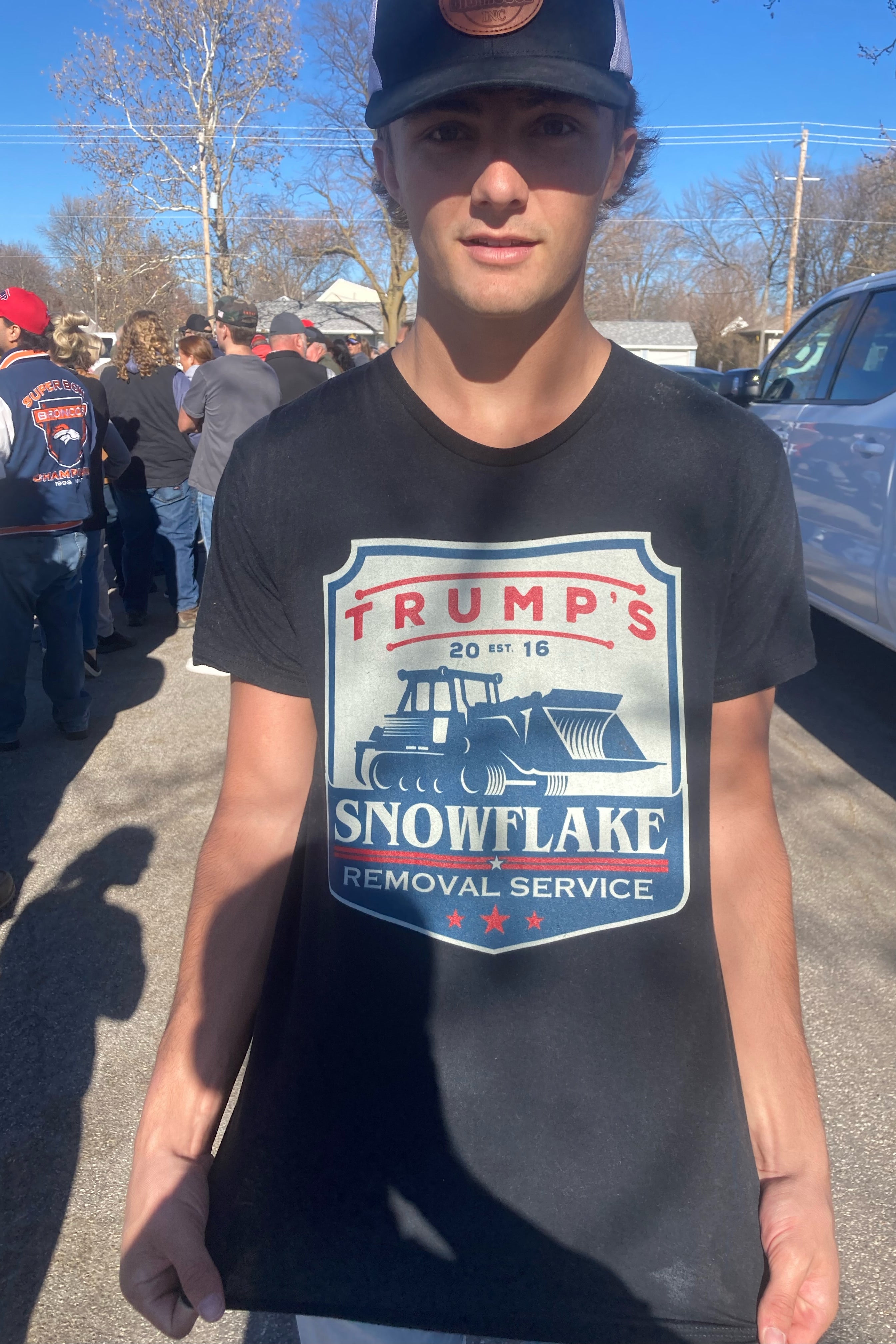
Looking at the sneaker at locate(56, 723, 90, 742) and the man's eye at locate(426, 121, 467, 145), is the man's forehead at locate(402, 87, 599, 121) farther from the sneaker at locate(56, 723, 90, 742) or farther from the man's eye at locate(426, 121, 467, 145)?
the sneaker at locate(56, 723, 90, 742)

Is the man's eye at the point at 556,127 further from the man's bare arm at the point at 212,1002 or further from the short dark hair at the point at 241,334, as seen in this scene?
the short dark hair at the point at 241,334

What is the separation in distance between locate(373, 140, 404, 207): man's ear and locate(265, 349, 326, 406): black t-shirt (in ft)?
19.8

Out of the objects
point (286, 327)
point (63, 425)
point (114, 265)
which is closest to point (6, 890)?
point (63, 425)

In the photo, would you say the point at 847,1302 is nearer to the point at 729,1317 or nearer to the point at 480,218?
the point at 729,1317

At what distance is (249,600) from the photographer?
116 centimetres

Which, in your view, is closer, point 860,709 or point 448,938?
point 448,938

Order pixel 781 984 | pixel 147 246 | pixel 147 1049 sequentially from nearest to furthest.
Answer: pixel 781 984
pixel 147 1049
pixel 147 246

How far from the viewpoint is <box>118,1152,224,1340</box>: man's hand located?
102 cm

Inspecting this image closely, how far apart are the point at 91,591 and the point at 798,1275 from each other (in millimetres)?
5736

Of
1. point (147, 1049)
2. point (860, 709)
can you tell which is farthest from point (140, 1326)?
point (860, 709)

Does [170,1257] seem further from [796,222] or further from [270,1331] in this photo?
[796,222]

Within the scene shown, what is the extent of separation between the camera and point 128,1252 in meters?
1.04

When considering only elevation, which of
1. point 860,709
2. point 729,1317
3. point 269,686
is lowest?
point 860,709

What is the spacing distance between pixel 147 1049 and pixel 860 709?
441 centimetres
